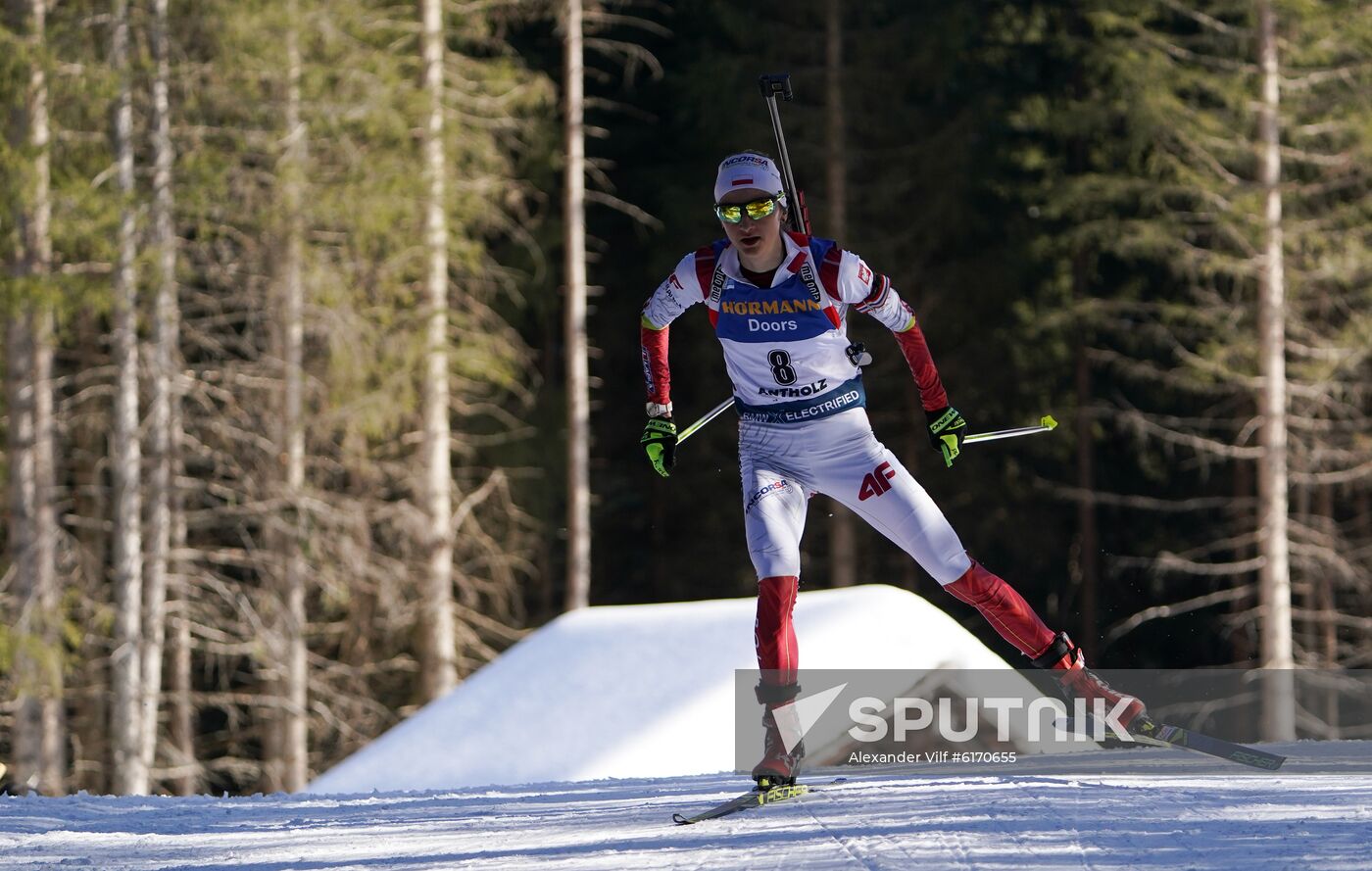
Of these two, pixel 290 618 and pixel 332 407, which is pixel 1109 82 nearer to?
pixel 332 407

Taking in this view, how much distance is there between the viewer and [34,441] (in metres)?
15.0

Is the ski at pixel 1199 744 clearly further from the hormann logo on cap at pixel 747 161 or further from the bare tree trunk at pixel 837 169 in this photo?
the bare tree trunk at pixel 837 169

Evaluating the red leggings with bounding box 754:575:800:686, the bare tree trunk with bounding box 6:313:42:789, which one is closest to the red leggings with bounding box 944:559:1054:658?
the red leggings with bounding box 754:575:800:686

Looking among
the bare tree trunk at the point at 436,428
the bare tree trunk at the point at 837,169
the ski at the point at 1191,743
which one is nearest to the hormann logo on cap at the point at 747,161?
the ski at the point at 1191,743

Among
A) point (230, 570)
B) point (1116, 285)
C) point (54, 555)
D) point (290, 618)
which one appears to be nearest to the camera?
point (54, 555)

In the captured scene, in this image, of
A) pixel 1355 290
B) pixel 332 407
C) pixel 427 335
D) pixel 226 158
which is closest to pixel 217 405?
pixel 332 407

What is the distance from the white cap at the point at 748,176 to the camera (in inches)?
238

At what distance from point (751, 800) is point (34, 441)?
1123 cm

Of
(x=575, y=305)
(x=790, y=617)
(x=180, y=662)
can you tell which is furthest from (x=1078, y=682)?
(x=180, y=662)

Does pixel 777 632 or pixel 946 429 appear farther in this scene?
pixel 946 429

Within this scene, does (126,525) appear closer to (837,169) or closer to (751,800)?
(751,800)

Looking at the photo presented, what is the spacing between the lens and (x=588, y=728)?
1055cm

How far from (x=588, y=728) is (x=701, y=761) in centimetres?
90

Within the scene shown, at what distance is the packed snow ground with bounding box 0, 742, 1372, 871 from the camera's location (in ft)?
16.3
